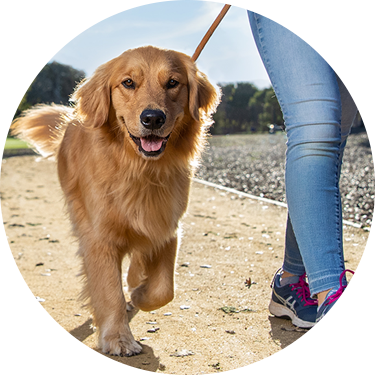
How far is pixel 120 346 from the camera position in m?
2.29

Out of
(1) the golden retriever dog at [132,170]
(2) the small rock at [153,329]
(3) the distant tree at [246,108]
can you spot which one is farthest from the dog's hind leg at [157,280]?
(3) the distant tree at [246,108]

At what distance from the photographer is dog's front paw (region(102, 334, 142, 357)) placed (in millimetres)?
2285

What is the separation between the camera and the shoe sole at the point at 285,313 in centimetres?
260

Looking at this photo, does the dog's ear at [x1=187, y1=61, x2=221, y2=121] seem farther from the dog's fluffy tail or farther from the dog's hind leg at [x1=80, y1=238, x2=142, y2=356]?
the dog's fluffy tail

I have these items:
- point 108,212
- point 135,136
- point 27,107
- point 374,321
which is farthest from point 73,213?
point 374,321

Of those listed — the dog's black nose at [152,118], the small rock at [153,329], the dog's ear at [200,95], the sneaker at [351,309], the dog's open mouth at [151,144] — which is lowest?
the small rock at [153,329]

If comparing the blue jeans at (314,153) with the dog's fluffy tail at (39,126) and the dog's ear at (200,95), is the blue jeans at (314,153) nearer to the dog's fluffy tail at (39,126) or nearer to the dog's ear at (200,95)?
the dog's ear at (200,95)

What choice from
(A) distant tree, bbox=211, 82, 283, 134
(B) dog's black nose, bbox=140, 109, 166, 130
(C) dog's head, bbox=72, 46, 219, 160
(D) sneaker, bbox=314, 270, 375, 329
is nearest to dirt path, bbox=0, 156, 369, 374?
(D) sneaker, bbox=314, 270, 375, 329

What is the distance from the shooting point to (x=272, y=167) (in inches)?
406

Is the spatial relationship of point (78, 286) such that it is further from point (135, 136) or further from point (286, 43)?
point (286, 43)

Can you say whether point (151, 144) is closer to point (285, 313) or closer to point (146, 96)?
point (146, 96)

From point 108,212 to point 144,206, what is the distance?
203 mm

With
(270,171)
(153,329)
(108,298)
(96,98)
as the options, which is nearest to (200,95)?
(96,98)

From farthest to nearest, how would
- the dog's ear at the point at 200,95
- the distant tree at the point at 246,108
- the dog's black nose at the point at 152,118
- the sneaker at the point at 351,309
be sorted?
the distant tree at the point at 246,108 < the dog's ear at the point at 200,95 < the dog's black nose at the point at 152,118 < the sneaker at the point at 351,309
